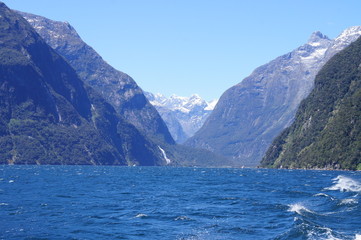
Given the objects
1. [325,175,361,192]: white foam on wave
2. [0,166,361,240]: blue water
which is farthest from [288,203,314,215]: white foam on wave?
[325,175,361,192]: white foam on wave

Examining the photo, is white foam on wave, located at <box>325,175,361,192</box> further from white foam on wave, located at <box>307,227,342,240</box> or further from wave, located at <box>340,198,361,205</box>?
white foam on wave, located at <box>307,227,342,240</box>

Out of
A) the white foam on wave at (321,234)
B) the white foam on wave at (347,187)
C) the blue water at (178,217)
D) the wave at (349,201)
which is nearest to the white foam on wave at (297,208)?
the blue water at (178,217)

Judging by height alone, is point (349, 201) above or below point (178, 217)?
above

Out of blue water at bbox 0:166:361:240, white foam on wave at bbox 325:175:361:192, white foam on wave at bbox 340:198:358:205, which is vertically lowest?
white foam on wave at bbox 325:175:361:192

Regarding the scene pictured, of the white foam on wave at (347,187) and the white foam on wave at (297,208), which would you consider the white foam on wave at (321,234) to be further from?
the white foam on wave at (347,187)

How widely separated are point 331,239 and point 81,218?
1233 inches

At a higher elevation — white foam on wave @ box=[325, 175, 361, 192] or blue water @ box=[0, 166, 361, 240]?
blue water @ box=[0, 166, 361, 240]

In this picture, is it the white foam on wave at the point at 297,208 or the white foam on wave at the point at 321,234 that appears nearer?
the white foam on wave at the point at 321,234

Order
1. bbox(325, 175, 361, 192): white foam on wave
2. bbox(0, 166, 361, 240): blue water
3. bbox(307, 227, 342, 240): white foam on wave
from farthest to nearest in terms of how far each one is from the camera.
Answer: bbox(325, 175, 361, 192): white foam on wave < bbox(0, 166, 361, 240): blue water < bbox(307, 227, 342, 240): white foam on wave

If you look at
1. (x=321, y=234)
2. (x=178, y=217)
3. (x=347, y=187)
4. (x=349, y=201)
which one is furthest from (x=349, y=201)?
(x=347, y=187)

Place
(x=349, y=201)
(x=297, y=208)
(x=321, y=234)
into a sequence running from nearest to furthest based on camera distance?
(x=321, y=234) < (x=297, y=208) < (x=349, y=201)

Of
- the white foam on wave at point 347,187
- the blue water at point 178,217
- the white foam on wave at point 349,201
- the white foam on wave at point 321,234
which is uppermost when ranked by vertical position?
the white foam on wave at point 321,234

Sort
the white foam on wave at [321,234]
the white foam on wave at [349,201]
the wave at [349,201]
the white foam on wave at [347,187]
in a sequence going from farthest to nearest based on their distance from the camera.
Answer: the white foam on wave at [347,187], the white foam on wave at [349,201], the wave at [349,201], the white foam on wave at [321,234]

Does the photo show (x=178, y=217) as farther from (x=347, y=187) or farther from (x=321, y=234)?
(x=347, y=187)
